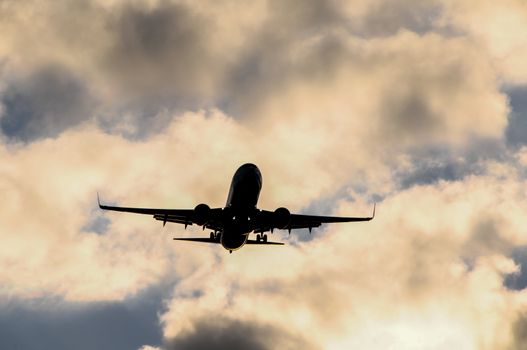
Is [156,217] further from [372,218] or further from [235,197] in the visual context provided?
[372,218]

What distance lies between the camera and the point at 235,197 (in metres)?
76.6

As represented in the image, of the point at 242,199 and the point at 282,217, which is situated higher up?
the point at 282,217

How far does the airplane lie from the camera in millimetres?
76250

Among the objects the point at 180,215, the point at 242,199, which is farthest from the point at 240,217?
the point at 180,215

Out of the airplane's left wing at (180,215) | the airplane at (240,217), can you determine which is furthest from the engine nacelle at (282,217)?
Answer: the airplane's left wing at (180,215)

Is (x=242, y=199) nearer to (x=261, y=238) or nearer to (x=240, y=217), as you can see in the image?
(x=240, y=217)

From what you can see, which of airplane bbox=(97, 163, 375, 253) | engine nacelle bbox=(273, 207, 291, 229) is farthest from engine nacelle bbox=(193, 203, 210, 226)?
engine nacelle bbox=(273, 207, 291, 229)

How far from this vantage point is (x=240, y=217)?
78375mm

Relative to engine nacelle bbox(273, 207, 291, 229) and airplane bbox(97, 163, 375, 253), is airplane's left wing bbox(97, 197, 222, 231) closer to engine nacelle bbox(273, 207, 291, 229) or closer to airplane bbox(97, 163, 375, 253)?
airplane bbox(97, 163, 375, 253)

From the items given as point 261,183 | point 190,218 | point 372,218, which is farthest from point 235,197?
point 372,218

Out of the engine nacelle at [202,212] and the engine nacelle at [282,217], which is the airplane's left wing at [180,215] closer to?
the engine nacelle at [202,212]

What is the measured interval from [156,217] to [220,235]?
6.86 metres

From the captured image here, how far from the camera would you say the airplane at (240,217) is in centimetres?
7625

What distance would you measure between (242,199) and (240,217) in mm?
2778
